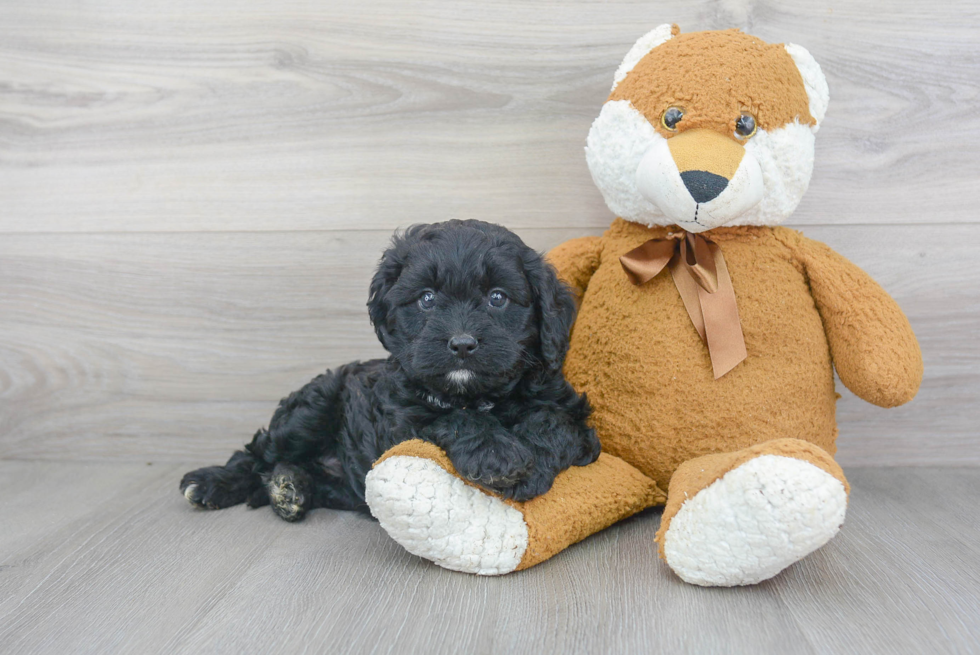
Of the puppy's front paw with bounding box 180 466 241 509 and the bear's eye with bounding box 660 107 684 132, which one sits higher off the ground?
the bear's eye with bounding box 660 107 684 132

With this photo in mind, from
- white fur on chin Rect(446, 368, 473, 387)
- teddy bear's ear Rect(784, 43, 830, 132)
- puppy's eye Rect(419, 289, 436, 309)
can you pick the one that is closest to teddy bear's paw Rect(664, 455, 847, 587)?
white fur on chin Rect(446, 368, 473, 387)

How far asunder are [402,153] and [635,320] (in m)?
0.88

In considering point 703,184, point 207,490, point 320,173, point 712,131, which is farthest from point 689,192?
point 207,490

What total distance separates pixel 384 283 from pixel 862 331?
1009 mm

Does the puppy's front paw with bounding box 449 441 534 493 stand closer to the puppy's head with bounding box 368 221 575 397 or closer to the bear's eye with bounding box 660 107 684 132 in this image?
the puppy's head with bounding box 368 221 575 397

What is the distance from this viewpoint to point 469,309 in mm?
1398

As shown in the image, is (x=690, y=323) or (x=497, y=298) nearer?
(x=497, y=298)

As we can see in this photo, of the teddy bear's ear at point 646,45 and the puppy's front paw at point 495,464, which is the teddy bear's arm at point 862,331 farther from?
the puppy's front paw at point 495,464

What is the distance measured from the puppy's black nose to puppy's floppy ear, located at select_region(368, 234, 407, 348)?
233 mm

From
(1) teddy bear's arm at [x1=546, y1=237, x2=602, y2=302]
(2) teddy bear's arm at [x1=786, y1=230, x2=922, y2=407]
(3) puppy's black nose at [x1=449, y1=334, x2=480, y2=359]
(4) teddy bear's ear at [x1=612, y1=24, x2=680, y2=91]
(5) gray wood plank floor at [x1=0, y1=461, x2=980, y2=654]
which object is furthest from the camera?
(1) teddy bear's arm at [x1=546, y1=237, x2=602, y2=302]

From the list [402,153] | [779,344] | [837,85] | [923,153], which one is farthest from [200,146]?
[923,153]

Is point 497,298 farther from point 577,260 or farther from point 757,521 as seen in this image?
point 757,521

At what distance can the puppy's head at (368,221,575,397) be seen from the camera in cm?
136

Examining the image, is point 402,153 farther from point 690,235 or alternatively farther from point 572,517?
point 572,517
